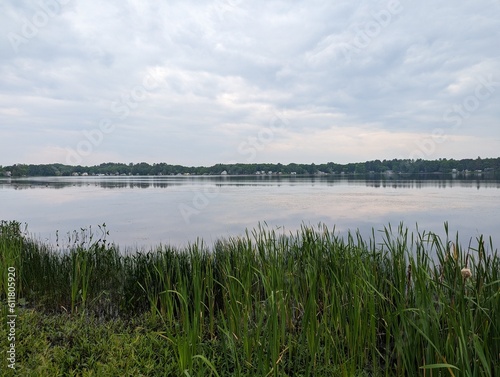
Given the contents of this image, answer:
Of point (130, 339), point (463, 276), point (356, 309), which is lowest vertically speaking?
point (130, 339)

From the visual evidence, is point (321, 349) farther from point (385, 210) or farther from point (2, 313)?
point (385, 210)

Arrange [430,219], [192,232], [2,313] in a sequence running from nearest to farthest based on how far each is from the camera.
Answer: [2,313]
[192,232]
[430,219]

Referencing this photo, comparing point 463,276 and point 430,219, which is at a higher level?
point 463,276

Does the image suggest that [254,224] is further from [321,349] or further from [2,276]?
[321,349]

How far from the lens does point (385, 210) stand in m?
19.7

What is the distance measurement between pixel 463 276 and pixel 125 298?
13.9 ft

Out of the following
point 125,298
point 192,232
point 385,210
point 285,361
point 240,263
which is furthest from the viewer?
point 385,210

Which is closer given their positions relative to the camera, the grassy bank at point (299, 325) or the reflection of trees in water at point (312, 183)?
the grassy bank at point (299, 325)

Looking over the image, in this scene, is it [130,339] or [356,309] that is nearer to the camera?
[356,309]

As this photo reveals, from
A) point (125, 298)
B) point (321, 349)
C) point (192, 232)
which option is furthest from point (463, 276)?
point (192, 232)

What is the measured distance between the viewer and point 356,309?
116 inches

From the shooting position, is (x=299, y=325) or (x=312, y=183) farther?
(x=312, y=183)

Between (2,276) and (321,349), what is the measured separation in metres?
4.63

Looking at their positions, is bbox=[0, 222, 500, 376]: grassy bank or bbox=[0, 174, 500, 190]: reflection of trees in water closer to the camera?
bbox=[0, 222, 500, 376]: grassy bank
